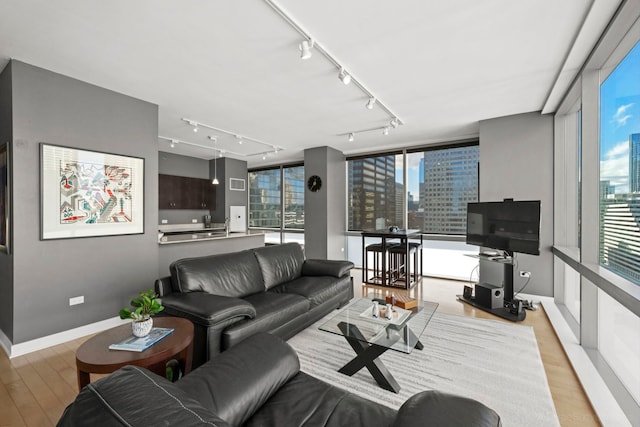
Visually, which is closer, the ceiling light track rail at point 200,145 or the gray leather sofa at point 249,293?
the gray leather sofa at point 249,293

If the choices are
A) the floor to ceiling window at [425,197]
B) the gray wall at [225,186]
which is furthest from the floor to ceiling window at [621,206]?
the gray wall at [225,186]

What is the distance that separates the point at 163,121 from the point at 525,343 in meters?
5.64

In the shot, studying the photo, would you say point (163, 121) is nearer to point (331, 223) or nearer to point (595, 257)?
point (331, 223)

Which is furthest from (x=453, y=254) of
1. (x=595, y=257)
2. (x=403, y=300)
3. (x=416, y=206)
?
(x=403, y=300)

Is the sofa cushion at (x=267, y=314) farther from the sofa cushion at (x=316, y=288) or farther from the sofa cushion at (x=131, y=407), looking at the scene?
the sofa cushion at (x=131, y=407)

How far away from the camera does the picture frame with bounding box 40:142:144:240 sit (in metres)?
2.91

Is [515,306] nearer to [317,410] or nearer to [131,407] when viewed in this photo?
[317,410]

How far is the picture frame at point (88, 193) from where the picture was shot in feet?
9.54

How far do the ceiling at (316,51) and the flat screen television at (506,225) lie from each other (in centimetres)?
140

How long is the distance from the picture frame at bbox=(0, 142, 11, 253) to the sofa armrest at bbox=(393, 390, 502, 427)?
3.86 meters

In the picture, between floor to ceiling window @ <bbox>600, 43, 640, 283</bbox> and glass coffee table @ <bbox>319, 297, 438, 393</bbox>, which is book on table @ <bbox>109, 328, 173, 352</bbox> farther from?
floor to ceiling window @ <bbox>600, 43, 640, 283</bbox>

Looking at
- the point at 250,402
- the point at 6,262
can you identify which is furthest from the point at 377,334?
the point at 6,262

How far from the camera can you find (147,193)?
370 cm

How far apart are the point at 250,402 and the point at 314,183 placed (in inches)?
212
